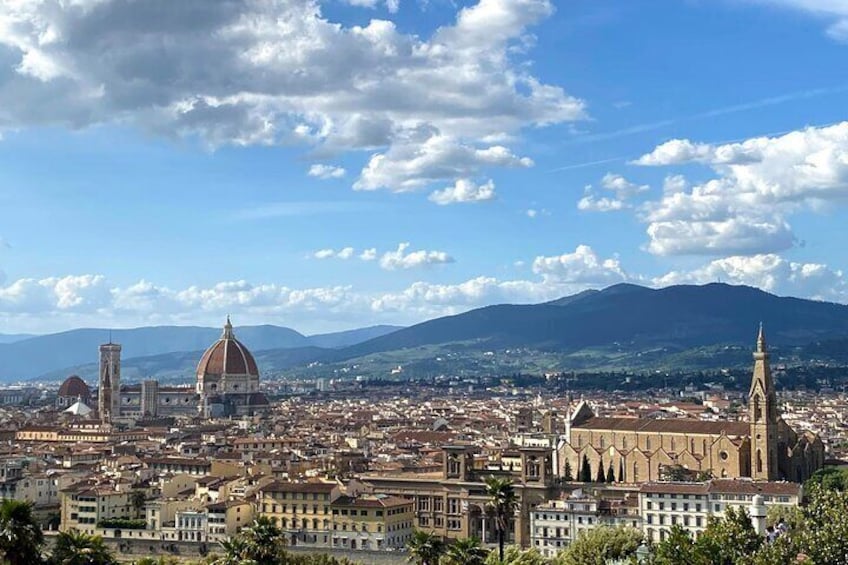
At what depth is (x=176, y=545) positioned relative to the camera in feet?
209

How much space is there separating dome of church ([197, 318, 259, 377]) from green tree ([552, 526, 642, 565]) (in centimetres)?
13365

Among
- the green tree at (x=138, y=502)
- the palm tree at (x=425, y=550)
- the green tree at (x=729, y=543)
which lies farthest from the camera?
the green tree at (x=138, y=502)

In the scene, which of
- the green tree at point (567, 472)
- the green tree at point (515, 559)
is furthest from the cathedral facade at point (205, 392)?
the green tree at point (515, 559)

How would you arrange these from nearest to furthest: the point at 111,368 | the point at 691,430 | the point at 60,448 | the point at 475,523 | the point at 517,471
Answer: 1. the point at 475,523
2. the point at 517,471
3. the point at 691,430
4. the point at 60,448
5. the point at 111,368

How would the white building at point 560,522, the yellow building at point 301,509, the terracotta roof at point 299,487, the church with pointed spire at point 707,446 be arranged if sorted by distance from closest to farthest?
the white building at point 560,522
the yellow building at point 301,509
the terracotta roof at point 299,487
the church with pointed spire at point 707,446

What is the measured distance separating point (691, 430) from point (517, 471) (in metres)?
13.3

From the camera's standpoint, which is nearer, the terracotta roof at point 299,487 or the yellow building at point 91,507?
the terracotta roof at point 299,487

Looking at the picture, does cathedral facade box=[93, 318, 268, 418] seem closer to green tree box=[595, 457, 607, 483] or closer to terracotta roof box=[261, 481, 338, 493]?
green tree box=[595, 457, 607, 483]

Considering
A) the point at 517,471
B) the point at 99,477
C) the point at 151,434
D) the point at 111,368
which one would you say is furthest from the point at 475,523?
the point at 111,368

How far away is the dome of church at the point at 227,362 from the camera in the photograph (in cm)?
18400

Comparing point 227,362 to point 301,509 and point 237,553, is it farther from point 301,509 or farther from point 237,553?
point 237,553

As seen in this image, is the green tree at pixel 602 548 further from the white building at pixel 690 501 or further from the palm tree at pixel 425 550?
the white building at pixel 690 501

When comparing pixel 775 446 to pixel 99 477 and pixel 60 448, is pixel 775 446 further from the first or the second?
pixel 60 448

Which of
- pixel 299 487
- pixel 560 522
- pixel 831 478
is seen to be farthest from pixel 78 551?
pixel 831 478
